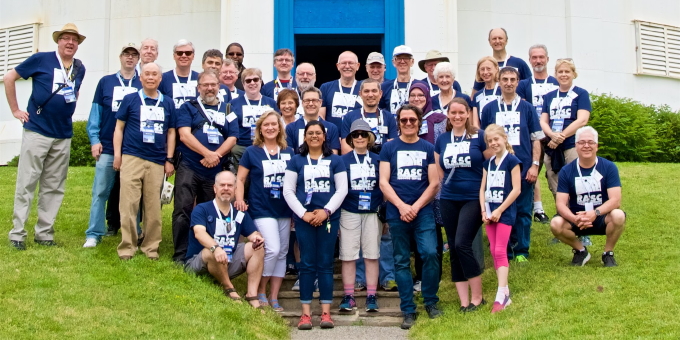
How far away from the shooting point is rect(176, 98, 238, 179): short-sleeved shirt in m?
8.64

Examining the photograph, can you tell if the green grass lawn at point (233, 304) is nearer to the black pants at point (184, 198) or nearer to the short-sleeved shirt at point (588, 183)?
the black pants at point (184, 198)

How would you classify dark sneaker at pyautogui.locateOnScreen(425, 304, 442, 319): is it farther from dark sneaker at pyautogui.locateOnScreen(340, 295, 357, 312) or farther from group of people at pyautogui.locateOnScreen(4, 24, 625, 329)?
dark sneaker at pyautogui.locateOnScreen(340, 295, 357, 312)

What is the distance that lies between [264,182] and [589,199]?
3.37m

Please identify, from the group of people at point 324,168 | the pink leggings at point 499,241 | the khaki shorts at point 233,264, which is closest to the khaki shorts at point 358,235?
the group of people at point 324,168

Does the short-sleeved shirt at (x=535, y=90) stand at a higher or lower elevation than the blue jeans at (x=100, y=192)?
higher

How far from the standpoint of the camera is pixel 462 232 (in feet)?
25.5

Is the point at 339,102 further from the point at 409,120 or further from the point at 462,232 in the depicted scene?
the point at 462,232

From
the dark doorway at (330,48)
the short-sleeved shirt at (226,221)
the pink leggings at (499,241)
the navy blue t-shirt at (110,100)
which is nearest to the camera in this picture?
the pink leggings at (499,241)

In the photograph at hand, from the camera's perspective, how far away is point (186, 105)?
8727mm

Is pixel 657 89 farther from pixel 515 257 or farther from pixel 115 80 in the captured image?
pixel 115 80

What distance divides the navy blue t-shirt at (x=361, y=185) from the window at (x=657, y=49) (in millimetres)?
12114

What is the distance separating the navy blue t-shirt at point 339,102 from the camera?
30.3 ft

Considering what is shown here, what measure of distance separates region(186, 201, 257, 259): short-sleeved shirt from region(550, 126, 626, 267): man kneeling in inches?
125

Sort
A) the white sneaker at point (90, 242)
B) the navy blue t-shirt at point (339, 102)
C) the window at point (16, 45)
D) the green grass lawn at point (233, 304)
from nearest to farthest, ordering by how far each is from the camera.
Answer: the green grass lawn at point (233, 304) < the white sneaker at point (90, 242) < the navy blue t-shirt at point (339, 102) < the window at point (16, 45)
